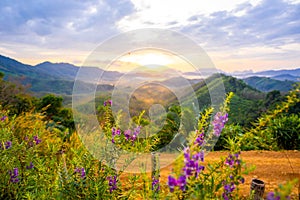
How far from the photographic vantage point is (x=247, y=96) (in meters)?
17.4

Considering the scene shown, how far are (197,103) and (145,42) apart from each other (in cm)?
82

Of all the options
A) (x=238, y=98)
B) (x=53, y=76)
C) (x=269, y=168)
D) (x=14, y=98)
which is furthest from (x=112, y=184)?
(x=53, y=76)

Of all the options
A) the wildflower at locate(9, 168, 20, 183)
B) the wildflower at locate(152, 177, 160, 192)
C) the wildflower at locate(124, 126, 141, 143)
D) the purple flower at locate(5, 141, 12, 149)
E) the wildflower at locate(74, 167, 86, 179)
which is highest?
the wildflower at locate(124, 126, 141, 143)

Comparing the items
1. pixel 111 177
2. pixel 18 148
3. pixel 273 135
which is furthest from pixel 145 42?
pixel 273 135

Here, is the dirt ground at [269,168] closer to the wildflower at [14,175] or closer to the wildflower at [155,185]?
the wildflower at [155,185]

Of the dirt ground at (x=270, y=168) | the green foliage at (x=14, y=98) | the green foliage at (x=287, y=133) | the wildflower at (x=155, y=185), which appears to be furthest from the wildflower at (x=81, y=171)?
the green foliage at (x=14, y=98)

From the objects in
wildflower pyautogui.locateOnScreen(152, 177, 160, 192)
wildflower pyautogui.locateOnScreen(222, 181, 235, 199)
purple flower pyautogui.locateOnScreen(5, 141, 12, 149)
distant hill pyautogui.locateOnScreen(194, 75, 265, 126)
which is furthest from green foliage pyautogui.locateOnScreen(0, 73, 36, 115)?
wildflower pyautogui.locateOnScreen(222, 181, 235, 199)

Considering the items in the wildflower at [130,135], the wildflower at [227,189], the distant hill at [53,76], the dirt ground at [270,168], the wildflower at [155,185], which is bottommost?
the dirt ground at [270,168]

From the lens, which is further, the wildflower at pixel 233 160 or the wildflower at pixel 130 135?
the wildflower at pixel 130 135

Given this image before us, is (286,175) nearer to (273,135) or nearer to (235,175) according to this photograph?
(273,135)

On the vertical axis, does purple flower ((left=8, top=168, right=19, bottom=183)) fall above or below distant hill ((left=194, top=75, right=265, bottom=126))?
below

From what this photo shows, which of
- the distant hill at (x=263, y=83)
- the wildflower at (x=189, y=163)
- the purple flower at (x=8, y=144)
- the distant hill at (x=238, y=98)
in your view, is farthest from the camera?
the distant hill at (x=263, y=83)

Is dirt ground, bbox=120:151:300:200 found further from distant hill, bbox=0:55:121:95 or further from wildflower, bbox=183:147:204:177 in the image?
wildflower, bbox=183:147:204:177

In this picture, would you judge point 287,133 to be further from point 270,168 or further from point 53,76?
point 53,76
